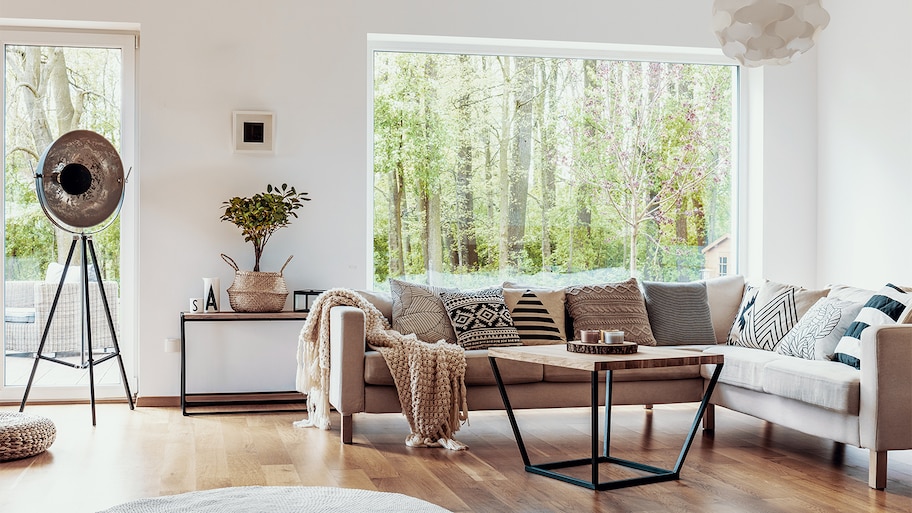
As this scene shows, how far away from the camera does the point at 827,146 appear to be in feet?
20.5

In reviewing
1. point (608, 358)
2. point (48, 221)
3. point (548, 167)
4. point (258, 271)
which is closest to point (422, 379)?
point (608, 358)

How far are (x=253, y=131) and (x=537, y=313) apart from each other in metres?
2.08

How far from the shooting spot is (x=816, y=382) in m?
3.95

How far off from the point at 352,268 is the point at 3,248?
2097 millimetres

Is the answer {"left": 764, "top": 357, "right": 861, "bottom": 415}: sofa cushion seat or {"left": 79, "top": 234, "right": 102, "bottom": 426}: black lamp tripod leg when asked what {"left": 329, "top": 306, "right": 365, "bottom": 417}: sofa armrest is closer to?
{"left": 79, "top": 234, "right": 102, "bottom": 426}: black lamp tripod leg

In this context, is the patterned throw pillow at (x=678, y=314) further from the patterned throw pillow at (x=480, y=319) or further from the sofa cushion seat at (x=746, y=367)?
the patterned throw pillow at (x=480, y=319)

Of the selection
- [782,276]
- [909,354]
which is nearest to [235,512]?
[909,354]

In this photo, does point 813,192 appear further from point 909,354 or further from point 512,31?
point 909,354

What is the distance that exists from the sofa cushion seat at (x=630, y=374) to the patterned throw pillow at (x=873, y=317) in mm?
817

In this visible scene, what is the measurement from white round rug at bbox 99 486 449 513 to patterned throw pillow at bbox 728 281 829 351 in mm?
2508

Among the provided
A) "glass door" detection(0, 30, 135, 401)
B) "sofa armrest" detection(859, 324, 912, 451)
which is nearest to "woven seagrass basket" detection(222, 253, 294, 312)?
"glass door" detection(0, 30, 135, 401)

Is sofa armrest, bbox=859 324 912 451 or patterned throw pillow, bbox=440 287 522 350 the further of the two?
patterned throw pillow, bbox=440 287 522 350

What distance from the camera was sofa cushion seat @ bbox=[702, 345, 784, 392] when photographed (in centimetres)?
439

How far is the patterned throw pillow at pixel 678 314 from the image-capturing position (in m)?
5.31
